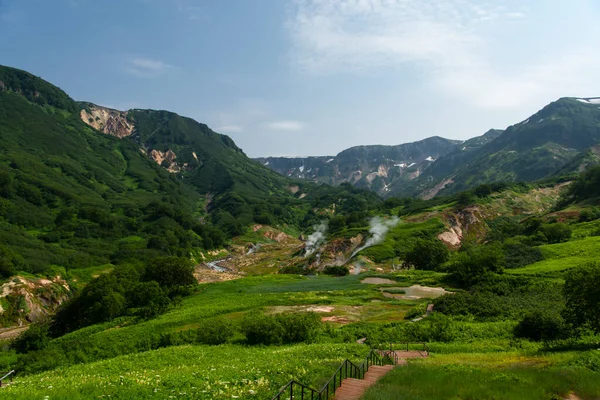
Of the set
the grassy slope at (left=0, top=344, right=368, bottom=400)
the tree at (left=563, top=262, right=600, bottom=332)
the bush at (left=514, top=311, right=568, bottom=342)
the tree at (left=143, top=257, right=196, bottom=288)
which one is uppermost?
the tree at (left=563, top=262, right=600, bottom=332)

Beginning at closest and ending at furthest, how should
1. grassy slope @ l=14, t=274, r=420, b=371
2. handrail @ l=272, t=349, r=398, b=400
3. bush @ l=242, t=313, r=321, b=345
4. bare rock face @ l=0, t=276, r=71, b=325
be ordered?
→ 1. handrail @ l=272, t=349, r=398, b=400
2. bush @ l=242, t=313, r=321, b=345
3. grassy slope @ l=14, t=274, r=420, b=371
4. bare rock face @ l=0, t=276, r=71, b=325

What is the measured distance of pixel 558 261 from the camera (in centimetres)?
7050

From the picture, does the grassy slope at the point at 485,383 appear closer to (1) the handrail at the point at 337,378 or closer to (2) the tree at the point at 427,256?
(1) the handrail at the point at 337,378

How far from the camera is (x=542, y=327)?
3453cm

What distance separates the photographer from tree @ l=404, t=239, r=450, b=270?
336 feet

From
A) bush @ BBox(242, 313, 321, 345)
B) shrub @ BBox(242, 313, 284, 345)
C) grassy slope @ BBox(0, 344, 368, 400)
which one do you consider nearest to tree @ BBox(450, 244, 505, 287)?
bush @ BBox(242, 313, 321, 345)

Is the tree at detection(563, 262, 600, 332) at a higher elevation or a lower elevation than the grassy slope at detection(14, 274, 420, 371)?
higher

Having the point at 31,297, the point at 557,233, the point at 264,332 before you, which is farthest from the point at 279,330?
the point at 557,233

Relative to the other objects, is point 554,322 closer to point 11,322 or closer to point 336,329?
point 336,329

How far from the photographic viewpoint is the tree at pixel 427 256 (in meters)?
102

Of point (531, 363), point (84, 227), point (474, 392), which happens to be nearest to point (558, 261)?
point (531, 363)

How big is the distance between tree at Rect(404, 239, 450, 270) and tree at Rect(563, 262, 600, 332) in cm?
7143

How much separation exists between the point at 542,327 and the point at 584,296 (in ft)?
21.7

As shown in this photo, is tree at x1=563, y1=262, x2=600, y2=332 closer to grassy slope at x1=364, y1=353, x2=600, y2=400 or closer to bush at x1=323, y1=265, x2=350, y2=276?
grassy slope at x1=364, y1=353, x2=600, y2=400
